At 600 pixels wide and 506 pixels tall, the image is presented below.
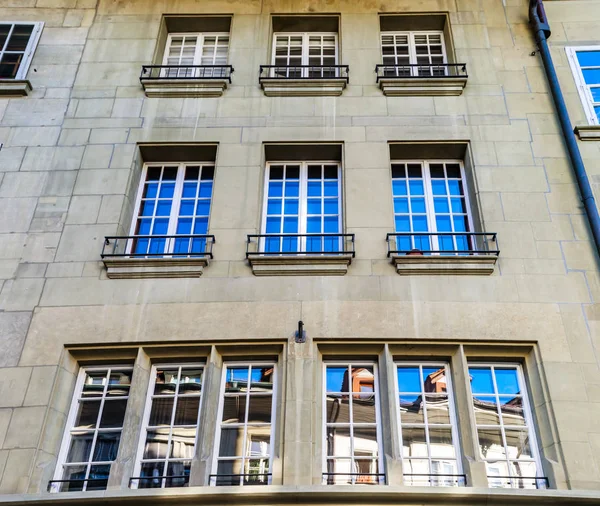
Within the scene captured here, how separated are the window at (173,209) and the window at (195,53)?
2.19 m

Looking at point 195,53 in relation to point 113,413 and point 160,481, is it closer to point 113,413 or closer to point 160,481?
point 113,413

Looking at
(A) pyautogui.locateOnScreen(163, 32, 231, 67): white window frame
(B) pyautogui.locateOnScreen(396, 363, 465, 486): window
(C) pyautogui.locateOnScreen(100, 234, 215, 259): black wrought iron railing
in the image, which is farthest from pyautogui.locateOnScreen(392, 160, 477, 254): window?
(A) pyautogui.locateOnScreen(163, 32, 231, 67): white window frame

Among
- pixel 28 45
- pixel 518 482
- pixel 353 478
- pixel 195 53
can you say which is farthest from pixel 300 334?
pixel 28 45

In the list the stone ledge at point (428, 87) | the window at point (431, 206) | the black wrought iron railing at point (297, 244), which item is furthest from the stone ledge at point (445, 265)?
the stone ledge at point (428, 87)

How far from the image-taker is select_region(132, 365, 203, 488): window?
7.87 metres

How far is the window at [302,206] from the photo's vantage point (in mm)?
9852

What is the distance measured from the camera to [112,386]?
8602mm

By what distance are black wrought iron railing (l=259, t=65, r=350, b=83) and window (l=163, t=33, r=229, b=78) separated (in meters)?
0.91

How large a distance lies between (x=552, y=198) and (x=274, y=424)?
5.55m

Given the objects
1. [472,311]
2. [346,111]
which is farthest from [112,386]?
[346,111]

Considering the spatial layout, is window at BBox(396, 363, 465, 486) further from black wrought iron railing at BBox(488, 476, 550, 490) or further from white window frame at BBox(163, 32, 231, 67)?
white window frame at BBox(163, 32, 231, 67)

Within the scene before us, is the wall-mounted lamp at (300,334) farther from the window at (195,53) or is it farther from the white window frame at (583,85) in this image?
the white window frame at (583,85)

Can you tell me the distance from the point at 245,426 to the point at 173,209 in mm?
4001

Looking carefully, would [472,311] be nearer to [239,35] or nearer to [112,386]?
[112,386]
